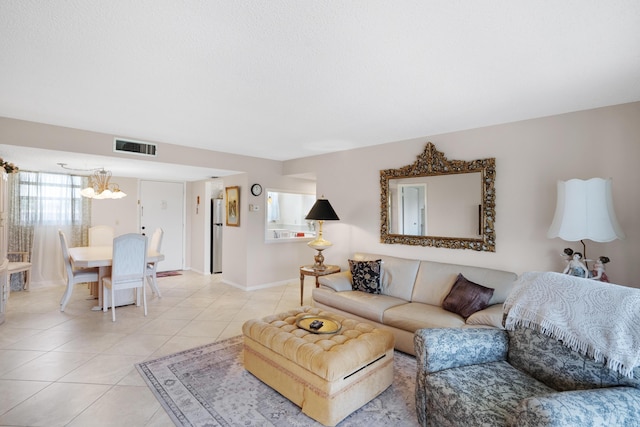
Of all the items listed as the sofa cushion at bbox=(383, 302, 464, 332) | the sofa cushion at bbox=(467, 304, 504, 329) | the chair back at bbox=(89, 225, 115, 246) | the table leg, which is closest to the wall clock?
the table leg

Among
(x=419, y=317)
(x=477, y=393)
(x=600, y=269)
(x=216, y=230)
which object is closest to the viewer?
(x=477, y=393)

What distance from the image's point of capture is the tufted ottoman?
1.87m

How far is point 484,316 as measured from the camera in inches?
97.3

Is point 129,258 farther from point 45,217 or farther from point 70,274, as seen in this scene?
point 45,217

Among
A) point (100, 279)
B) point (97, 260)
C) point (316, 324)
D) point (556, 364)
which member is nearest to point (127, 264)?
point (97, 260)

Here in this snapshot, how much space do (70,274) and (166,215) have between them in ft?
8.23

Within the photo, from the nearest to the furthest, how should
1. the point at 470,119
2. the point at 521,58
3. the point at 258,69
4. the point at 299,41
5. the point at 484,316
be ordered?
the point at 299,41, the point at 521,58, the point at 258,69, the point at 484,316, the point at 470,119

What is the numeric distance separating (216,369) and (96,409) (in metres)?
0.81

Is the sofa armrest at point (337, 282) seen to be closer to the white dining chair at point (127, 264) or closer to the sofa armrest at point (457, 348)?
the sofa armrest at point (457, 348)

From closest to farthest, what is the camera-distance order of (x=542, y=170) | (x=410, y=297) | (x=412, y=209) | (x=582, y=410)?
(x=582, y=410), (x=542, y=170), (x=410, y=297), (x=412, y=209)

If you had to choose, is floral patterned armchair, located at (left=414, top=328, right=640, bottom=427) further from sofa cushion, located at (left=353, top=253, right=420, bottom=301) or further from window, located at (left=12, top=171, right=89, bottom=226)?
window, located at (left=12, top=171, right=89, bottom=226)

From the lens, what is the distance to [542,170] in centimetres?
287

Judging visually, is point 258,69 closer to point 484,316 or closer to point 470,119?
point 470,119

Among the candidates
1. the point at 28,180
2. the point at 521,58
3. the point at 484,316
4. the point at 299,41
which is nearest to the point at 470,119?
the point at 521,58
